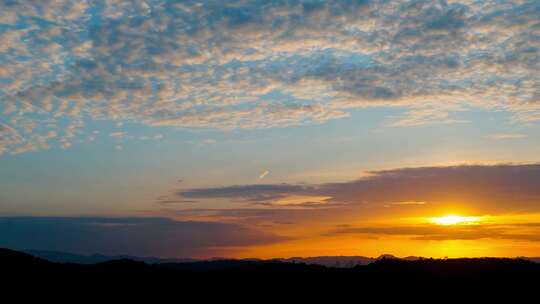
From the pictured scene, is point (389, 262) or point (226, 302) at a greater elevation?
point (389, 262)

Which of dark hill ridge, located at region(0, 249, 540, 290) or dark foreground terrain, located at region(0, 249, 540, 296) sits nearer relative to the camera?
dark foreground terrain, located at region(0, 249, 540, 296)

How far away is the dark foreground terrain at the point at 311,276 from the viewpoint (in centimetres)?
4175

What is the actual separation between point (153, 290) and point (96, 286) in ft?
14.1

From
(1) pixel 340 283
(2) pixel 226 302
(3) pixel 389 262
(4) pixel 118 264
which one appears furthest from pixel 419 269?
(4) pixel 118 264

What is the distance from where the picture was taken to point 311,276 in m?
45.1

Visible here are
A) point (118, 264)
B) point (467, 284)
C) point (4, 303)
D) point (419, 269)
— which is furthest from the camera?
point (118, 264)

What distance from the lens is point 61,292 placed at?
4153cm

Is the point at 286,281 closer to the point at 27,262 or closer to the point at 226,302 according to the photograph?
the point at 226,302

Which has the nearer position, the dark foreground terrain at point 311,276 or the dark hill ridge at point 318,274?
the dark foreground terrain at point 311,276

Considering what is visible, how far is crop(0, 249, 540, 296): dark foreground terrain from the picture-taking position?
41750mm

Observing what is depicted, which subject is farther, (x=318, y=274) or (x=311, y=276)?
(x=318, y=274)

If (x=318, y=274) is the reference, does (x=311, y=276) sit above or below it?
below

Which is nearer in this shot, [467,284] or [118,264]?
[467,284]

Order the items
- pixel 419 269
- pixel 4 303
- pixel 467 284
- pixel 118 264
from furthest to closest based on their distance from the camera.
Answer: pixel 118 264 < pixel 419 269 < pixel 467 284 < pixel 4 303
